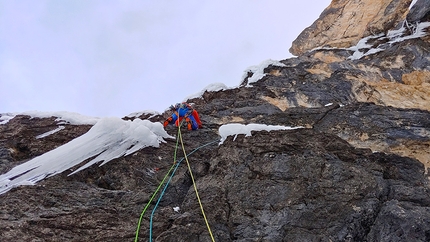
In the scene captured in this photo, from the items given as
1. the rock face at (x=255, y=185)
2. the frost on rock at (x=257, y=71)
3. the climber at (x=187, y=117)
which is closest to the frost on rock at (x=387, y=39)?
the frost on rock at (x=257, y=71)

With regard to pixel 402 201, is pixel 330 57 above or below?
above

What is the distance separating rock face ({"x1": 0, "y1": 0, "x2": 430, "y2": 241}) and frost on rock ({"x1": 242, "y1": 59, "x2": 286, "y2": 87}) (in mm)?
3079

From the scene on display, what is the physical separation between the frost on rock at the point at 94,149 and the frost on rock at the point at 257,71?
6.20m

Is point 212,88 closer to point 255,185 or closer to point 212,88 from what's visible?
point 212,88

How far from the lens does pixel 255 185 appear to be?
20.3 feet

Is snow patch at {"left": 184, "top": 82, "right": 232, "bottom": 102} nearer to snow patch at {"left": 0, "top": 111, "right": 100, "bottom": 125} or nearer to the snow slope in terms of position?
snow patch at {"left": 0, "top": 111, "right": 100, "bottom": 125}

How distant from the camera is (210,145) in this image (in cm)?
838


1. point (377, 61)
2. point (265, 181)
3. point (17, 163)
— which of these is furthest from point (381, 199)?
point (377, 61)

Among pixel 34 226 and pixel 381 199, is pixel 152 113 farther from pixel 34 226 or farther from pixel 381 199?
pixel 381 199

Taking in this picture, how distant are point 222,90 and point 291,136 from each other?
6052mm

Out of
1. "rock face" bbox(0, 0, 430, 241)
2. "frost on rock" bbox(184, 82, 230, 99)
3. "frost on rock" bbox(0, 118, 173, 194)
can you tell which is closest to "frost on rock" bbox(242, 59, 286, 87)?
"frost on rock" bbox(184, 82, 230, 99)

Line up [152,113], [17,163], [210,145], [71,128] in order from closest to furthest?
1. [17,163]
2. [210,145]
3. [71,128]
4. [152,113]

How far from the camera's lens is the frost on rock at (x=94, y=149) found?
659 cm

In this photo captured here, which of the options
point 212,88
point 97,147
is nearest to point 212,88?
point 212,88
